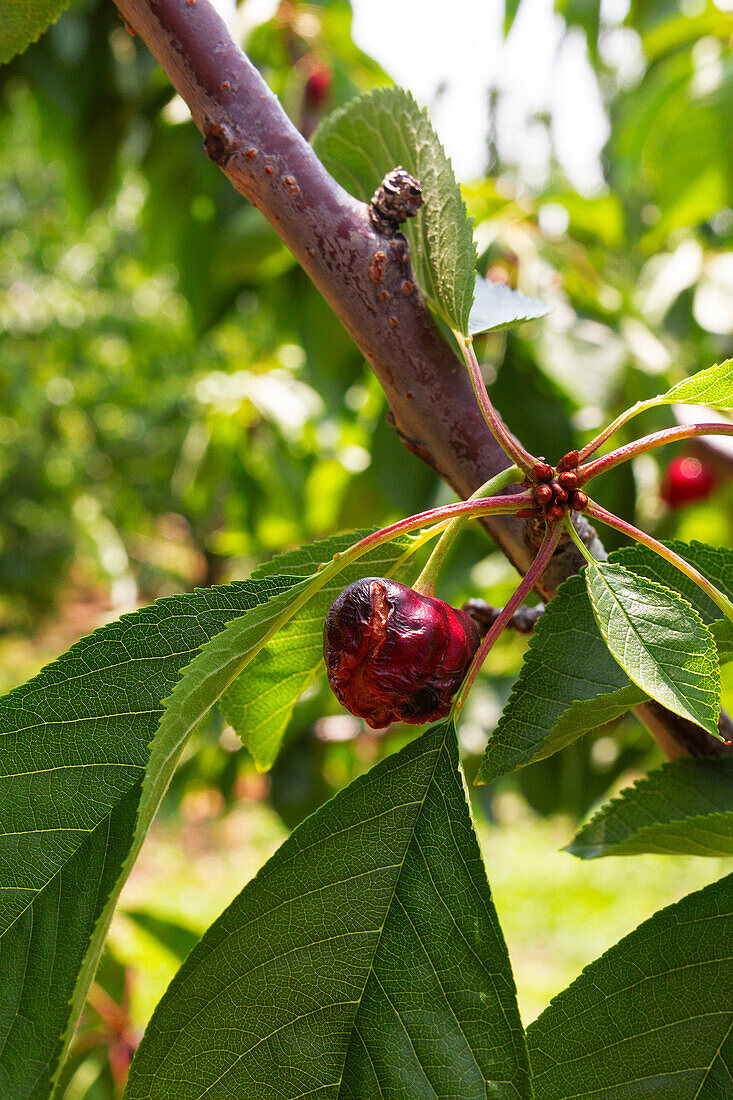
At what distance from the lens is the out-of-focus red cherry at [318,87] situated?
162 cm

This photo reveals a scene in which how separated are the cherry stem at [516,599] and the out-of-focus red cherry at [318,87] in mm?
1400

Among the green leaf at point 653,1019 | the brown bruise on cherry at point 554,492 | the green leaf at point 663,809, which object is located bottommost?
the green leaf at point 653,1019

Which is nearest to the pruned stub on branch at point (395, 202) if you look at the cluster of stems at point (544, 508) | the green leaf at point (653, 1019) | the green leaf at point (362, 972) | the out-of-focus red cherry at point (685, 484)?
the cluster of stems at point (544, 508)

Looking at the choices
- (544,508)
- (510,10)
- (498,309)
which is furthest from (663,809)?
(510,10)

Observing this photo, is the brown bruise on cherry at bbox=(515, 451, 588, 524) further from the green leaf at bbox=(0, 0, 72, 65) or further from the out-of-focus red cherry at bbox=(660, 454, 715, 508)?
the out-of-focus red cherry at bbox=(660, 454, 715, 508)

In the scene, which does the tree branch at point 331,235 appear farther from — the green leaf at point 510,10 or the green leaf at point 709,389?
the green leaf at point 510,10

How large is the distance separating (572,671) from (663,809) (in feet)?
0.53

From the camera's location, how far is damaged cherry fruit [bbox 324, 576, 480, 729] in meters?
0.46

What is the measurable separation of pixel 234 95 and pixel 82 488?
5.57 metres

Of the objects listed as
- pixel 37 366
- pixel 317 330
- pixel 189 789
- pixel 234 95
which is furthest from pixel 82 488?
pixel 234 95

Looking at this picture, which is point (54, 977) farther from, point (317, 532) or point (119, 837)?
point (317, 532)

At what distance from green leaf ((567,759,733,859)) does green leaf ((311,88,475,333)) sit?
31 centimetres

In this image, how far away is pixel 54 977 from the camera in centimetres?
45

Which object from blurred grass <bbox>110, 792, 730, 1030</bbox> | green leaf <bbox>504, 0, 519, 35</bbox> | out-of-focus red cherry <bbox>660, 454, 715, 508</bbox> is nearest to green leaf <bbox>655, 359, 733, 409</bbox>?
out-of-focus red cherry <bbox>660, 454, 715, 508</bbox>
